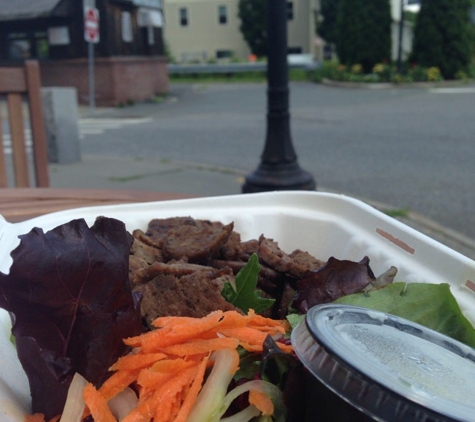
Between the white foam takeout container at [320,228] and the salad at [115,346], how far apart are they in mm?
273

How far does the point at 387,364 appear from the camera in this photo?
0.96 m

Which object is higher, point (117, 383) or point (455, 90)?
point (117, 383)

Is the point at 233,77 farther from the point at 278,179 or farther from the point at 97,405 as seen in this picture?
the point at 97,405

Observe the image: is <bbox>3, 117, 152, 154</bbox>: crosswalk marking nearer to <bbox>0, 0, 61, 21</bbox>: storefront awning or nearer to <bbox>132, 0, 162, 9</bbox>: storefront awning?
<bbox>0, 0, 61, 21</bbox>: storefront awning

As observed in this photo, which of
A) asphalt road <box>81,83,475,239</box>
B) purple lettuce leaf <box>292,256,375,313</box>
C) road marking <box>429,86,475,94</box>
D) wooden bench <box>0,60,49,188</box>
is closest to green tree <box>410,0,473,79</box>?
road marking <box>429,86,475,94</box>

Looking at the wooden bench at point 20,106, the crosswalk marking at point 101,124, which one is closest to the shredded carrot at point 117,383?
the wooden bench at point 20,106

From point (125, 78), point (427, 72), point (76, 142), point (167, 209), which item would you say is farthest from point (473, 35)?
point (167, 209)

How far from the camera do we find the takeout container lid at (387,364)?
0.87m

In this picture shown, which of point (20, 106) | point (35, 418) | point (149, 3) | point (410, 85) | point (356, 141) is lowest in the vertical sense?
point (356, 141)

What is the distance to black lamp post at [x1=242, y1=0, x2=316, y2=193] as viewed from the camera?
16.3 ft

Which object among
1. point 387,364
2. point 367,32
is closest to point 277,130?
point 387,364

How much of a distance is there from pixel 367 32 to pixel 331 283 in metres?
26.7

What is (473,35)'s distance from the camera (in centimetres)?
2561

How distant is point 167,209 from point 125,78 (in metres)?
19.1
